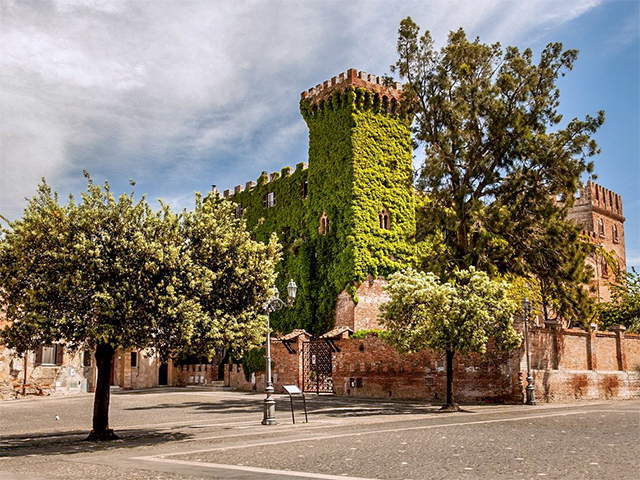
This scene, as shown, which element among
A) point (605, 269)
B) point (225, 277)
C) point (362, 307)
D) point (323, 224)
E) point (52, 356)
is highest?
point (323, 224)

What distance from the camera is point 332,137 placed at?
40.8 meters

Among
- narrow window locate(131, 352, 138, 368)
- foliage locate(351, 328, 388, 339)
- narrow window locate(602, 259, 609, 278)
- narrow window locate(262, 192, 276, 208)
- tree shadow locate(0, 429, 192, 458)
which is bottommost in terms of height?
tree shadow locate(0, 429, 192, 458)

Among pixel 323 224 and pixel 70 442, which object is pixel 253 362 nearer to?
pixel 323 224

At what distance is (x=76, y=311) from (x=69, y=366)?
2315 cm

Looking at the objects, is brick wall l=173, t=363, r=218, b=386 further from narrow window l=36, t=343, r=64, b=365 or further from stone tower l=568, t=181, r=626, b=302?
stone tower l=568, t=181, r=626, b=302

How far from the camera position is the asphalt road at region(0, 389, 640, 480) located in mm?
10320

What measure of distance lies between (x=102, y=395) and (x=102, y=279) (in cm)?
312

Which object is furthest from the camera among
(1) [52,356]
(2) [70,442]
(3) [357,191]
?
(3) [357,191]

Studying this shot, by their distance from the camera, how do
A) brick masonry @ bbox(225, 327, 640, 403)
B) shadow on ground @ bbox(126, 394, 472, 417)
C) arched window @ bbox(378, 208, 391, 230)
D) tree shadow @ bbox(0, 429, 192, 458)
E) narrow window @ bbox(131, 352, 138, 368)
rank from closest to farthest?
1. tree shadow @ bbox(0, 429, 192, 458)
2. shadow on ground @ bbox(126, 394, 472, 417)
3. brick masonry @ bbox(225, 327, 640, 403)
4. arched window @ bbox(378, 208, 391, 230)
5. narrow window @ bbox(131, 352, 138, 368)

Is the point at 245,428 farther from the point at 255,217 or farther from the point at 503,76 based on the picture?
the point at 255,217

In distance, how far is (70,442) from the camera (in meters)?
15.9

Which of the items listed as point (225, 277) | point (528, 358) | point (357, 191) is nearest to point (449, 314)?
point (528, 358)

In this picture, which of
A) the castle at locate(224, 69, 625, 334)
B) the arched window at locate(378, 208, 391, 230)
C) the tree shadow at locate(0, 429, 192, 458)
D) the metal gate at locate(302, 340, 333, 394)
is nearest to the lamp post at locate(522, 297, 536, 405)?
the castle at locate(224, 69, 625, 334)

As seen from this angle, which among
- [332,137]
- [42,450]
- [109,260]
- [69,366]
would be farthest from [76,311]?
[332,137]
